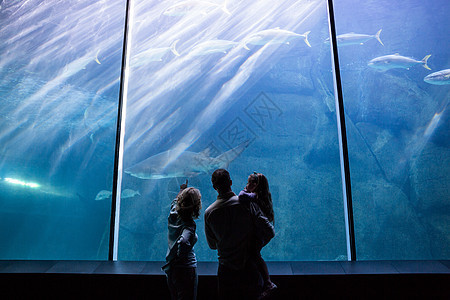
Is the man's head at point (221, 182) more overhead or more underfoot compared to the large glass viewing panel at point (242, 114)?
more underfoot

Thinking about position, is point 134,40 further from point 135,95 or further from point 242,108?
point 242,108

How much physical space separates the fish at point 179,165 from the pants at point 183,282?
4.02 metres

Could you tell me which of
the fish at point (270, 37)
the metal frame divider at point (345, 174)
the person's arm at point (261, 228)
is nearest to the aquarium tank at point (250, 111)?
the fish at point (270, 37)

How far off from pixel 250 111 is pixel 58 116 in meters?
9.94

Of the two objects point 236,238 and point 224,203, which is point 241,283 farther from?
point 224,203

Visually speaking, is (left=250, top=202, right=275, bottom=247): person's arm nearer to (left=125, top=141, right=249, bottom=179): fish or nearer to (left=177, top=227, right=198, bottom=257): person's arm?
(left=177, top=227, right=198, bottom=257): person's arm

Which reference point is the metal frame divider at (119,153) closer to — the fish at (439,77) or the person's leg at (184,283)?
the person's leg at (184,283)

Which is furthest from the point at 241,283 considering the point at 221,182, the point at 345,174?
the point at 345,174

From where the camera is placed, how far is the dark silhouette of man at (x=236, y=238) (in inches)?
57.6

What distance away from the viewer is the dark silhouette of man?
1.46 m

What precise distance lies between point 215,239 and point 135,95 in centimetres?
1505

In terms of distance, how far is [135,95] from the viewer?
15.5 meters

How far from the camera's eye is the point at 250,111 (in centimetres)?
1686

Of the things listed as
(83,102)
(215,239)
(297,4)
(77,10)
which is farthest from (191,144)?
(215,239)
